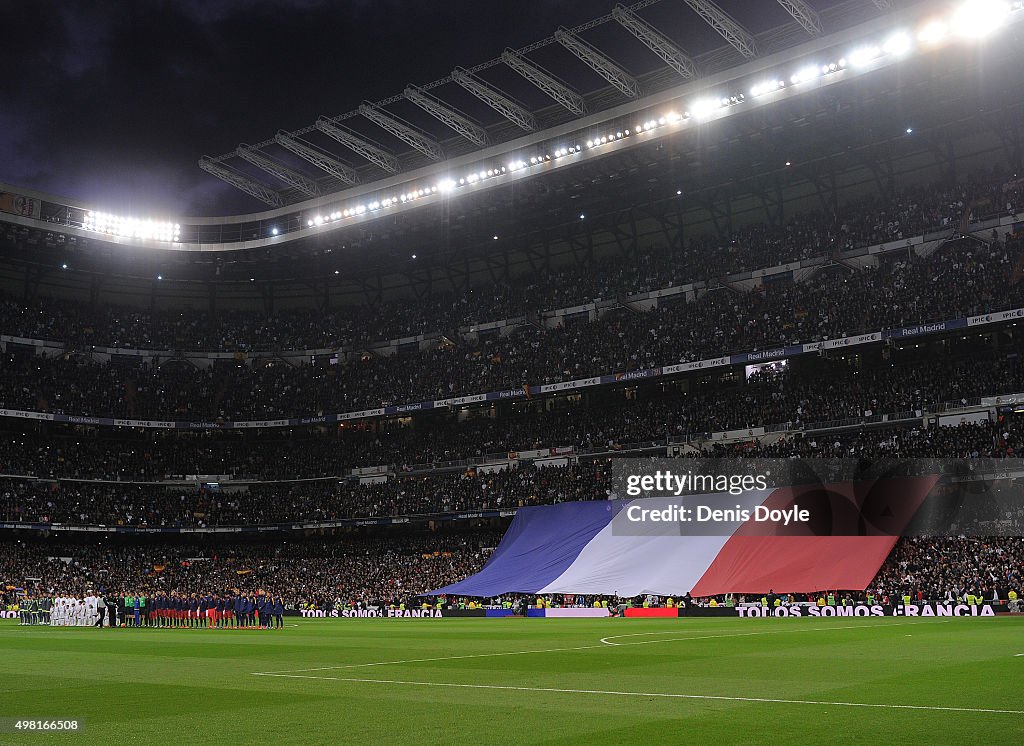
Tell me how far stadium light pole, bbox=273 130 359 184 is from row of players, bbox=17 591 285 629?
2929 cm

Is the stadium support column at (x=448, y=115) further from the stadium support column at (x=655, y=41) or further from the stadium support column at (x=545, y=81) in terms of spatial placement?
the stadium support column at (x=655, y=41)

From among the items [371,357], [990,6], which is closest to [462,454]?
[371,357]

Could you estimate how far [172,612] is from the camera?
1689 inches

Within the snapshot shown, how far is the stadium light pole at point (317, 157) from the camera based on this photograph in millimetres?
59656

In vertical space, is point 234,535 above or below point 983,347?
below

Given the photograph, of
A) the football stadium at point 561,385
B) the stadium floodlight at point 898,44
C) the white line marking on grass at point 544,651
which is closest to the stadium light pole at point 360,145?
the football stadium at point 561,385

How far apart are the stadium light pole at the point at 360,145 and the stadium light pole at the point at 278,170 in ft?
15.4

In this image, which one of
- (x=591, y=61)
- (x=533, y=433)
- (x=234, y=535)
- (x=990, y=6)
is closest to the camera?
(x=990, y=6)

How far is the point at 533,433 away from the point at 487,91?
24153 millimetres

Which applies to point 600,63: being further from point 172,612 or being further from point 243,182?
point 172,612

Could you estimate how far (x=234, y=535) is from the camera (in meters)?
75.8

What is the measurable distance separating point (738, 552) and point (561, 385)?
2156 cm

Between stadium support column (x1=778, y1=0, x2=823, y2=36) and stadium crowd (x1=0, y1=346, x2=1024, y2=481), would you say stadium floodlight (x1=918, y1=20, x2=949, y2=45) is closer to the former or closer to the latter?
stadium support column (x1=778, y1=0, x2=823, y2=36)

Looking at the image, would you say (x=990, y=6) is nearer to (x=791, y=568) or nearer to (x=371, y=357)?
(x=791, y=568)
